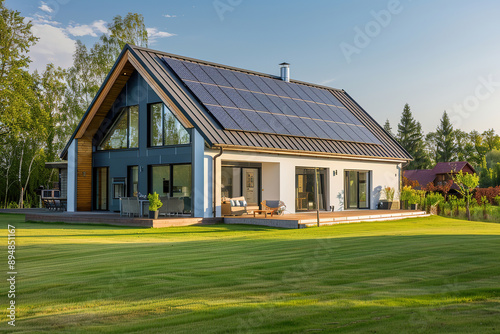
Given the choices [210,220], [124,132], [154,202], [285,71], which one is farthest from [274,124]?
[154,202]

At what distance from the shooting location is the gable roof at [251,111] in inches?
784

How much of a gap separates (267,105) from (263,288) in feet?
57.9

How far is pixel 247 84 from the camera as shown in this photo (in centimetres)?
2456

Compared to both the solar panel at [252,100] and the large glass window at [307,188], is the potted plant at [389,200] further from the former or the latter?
the solar panel at [252,100]

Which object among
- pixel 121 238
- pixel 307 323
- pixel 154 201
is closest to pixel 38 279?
pixel 307 323

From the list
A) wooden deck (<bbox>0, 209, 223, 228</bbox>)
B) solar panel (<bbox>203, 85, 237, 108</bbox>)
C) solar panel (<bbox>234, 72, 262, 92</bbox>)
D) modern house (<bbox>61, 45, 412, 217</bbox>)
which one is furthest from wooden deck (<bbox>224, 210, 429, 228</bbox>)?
solar panel (<bbox>234, 72, 262, 92</bbox>)

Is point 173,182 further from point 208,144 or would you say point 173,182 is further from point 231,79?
point 231,79

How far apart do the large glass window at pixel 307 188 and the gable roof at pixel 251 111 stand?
1146 millimetres

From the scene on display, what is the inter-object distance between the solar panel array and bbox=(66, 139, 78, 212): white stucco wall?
245 inches

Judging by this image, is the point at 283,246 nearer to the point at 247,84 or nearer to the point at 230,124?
the point at 230,124

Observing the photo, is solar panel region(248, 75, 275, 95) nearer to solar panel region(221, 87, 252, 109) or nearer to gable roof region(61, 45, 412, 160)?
gable roof region(61, 45, 412, 160)

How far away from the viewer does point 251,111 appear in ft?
73.1

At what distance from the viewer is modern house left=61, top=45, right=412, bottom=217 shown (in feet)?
64.3

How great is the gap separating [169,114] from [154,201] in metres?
4.26
